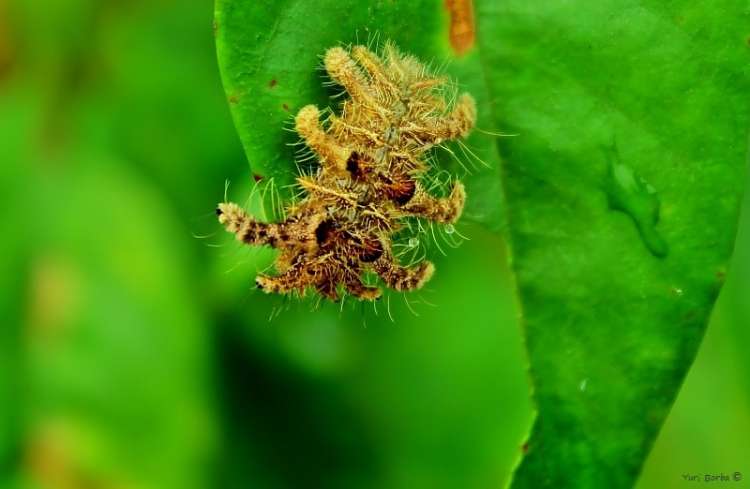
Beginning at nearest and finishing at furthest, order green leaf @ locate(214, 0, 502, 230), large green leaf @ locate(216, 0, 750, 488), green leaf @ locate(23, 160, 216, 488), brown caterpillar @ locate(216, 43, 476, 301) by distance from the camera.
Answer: green leaf @ locate(214, 0, 502, 230)
large green leaf @ locate(216, 0, 750, 488)
brown caterpillar @ locate(216, 43, 476, 301)
green leaf @ locate(23, 160, 216, 488)

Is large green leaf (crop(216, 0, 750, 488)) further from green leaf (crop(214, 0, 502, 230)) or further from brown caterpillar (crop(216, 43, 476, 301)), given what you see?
brown caterpillar (crop(216, 43, 476, 301))

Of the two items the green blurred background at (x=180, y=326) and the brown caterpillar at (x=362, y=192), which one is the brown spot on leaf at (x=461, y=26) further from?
the green blurred background at (x=180, y=326)

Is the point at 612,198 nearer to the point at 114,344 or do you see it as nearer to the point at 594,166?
the point at 594,166

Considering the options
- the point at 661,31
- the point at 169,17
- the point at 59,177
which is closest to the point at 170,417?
the point at 59,177

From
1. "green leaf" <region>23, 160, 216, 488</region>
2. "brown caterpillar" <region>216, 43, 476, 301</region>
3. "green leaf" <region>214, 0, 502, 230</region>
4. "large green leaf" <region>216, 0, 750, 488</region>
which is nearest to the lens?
"green leaf" <region>214, 0, 502, 230</region>

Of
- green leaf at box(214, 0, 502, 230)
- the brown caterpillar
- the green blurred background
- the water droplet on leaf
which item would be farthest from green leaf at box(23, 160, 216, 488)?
the water droplet on leaf

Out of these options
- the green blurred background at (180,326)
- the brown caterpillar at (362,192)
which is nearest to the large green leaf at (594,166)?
the brown caterpillar at (362,192)

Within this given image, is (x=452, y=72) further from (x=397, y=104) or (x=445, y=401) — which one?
(x=445, y=401)
